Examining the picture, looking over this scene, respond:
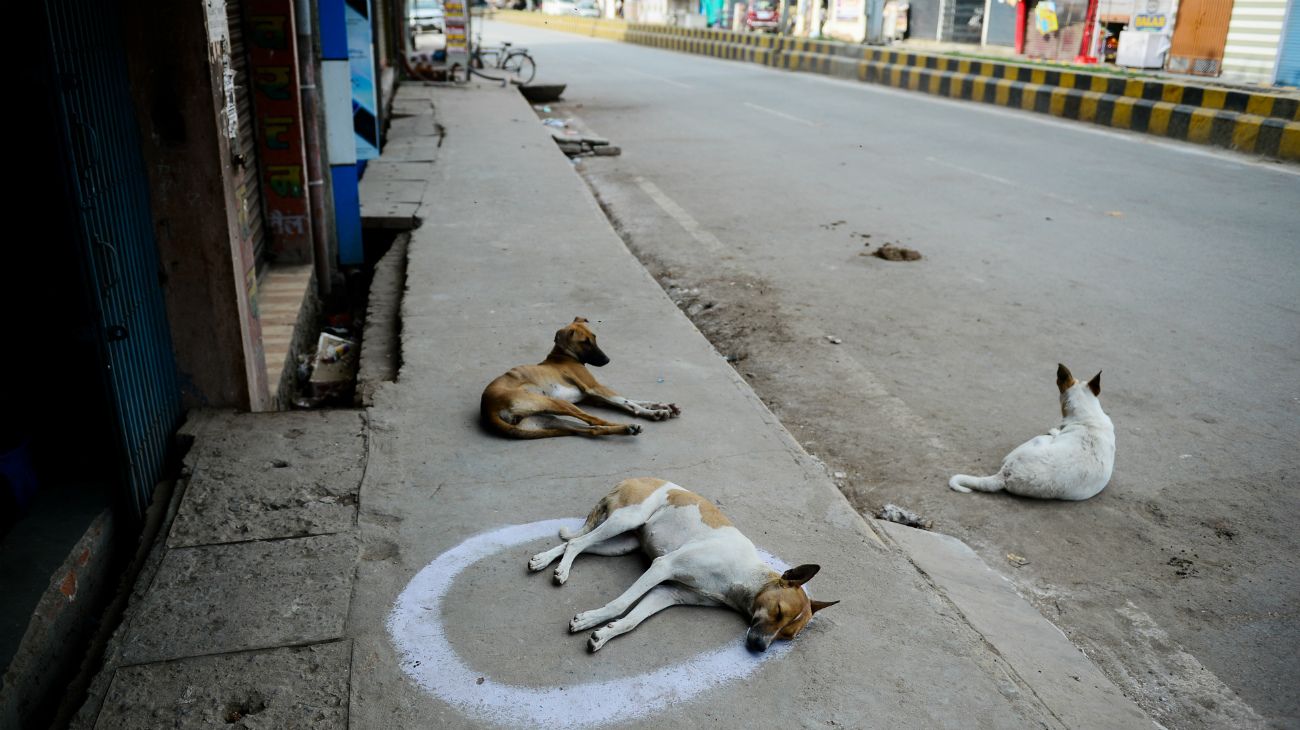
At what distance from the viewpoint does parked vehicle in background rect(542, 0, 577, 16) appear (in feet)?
157

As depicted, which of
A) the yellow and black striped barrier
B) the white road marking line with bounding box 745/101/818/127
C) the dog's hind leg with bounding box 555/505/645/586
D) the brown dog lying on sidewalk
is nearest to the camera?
the dog's hind leg with bounding box 555/505/645/586

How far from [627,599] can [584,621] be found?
146 mm

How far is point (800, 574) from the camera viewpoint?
289cm

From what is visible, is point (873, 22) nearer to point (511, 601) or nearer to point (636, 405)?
point (636, 405)

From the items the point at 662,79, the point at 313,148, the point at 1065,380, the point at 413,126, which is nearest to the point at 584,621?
the point at 1065,380

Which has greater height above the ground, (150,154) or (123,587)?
(150,154)

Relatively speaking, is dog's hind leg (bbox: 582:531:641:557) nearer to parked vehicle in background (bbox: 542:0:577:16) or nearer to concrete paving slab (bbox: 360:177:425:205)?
concrete paving slab (bbox: 360:177:425:205)

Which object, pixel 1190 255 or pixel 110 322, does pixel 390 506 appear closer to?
pixel 110 322

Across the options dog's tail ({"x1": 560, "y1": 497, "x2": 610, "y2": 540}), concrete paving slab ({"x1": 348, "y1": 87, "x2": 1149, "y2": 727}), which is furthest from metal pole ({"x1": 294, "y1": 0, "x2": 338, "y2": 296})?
dog's tail ({"x1": 560, "y1": 497, "x2": 610, "y2": 540})

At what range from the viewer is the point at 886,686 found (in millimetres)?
2783

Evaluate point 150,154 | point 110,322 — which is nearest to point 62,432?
point 110,322

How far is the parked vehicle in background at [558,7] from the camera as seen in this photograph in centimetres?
4781

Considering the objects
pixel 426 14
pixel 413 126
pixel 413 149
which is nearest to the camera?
pixel 413 149

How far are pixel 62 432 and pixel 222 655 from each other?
1.25 m
